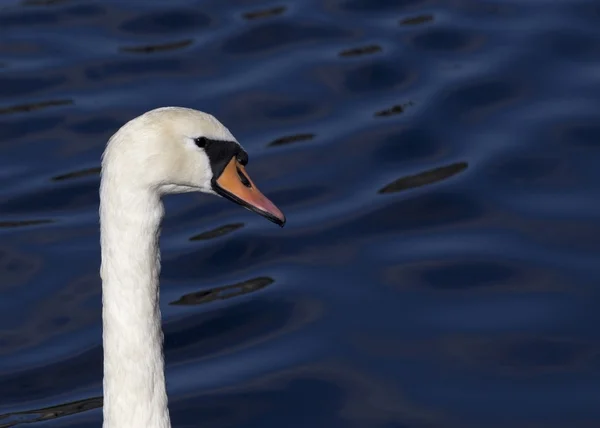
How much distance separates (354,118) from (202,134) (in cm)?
524

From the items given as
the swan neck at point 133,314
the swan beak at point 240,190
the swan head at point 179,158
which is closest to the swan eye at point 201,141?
the swan head at point 179,158

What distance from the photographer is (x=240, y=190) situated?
6723mm

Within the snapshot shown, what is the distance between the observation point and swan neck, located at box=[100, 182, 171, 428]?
245 inches

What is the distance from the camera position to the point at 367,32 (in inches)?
507

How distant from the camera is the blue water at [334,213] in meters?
8.59

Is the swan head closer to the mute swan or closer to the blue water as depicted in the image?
the mute swan

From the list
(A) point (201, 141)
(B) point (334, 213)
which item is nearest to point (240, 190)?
(A) point (201, 141)

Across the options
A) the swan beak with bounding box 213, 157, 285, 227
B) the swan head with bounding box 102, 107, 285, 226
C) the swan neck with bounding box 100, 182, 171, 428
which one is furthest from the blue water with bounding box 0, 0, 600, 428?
the swan head with bounding box 102, 107, 285, 226

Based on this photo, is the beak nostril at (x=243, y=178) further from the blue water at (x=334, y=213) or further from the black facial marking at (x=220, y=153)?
the blue water at (x=334, y=213)

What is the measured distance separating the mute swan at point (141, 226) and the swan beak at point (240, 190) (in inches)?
0.4

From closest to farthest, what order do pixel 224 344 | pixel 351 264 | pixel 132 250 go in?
pixel 132 250 → pixel 224 344 → pixel 351 264

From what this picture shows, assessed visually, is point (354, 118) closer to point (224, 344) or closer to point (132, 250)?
point (224, 344)

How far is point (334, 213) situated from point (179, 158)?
408cm

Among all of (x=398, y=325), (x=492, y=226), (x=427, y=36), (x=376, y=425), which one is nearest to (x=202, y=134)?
(x=376, y=425)
